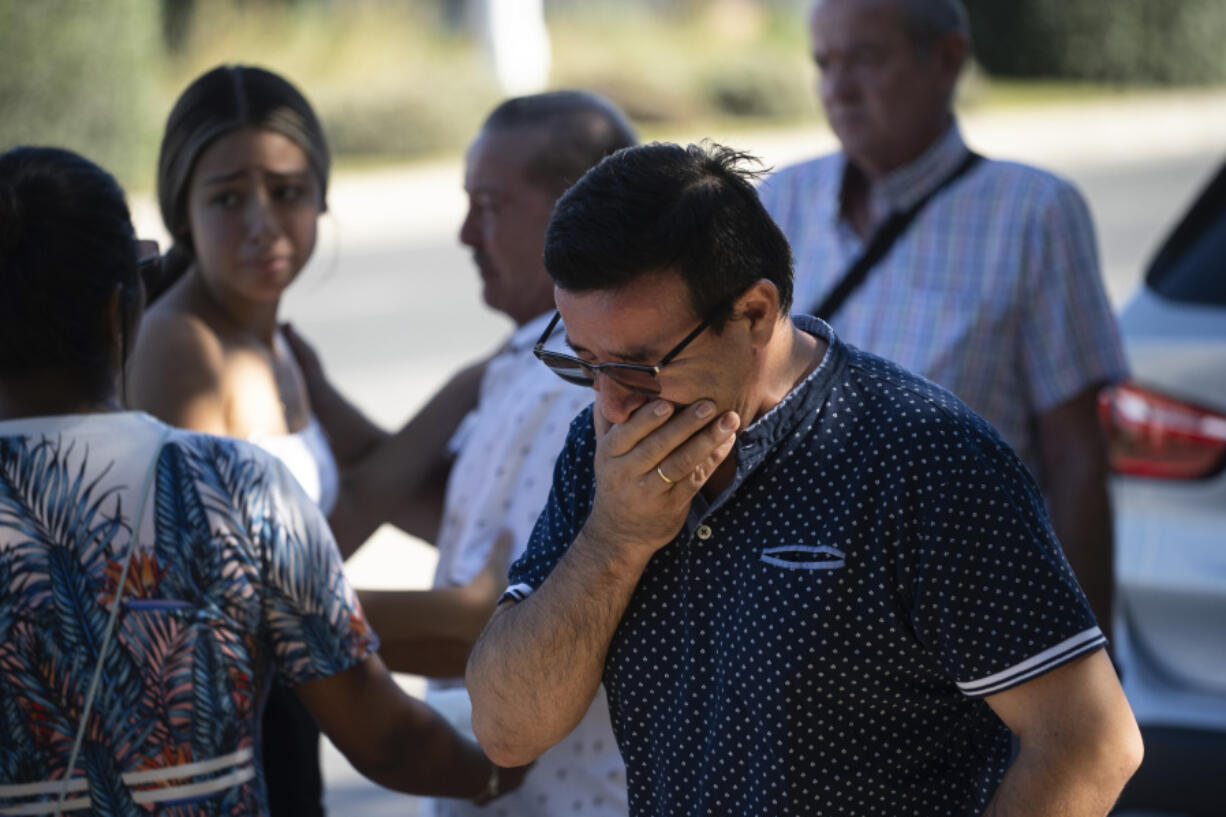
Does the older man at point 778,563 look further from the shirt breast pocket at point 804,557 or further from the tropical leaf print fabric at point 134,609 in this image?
the tropical leaf print fabric at point 134,609

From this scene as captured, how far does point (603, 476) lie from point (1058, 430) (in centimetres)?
195

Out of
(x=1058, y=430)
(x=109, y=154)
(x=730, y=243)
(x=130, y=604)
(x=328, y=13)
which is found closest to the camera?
(x=730, y=243)

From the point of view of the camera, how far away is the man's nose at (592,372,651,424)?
207cm

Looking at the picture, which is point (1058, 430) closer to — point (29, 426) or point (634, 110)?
point (29, 426)

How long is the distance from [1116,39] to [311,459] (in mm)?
27914

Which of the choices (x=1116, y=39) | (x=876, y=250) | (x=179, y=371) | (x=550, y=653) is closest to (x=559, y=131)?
(x=179, y=371)

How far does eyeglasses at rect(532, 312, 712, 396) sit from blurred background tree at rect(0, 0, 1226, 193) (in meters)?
17.8

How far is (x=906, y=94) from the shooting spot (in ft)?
12.8

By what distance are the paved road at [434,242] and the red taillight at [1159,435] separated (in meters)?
1.68

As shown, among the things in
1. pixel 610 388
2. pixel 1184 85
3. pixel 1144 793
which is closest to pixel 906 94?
pixel 1144 793

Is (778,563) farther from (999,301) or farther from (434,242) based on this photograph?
(434,242)

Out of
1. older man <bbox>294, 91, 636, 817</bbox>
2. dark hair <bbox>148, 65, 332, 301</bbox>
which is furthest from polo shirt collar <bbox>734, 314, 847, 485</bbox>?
dark hair <bbox>148, 65, 332, 301</bbox>

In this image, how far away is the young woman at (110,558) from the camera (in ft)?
7.01

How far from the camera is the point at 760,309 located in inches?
80.7
